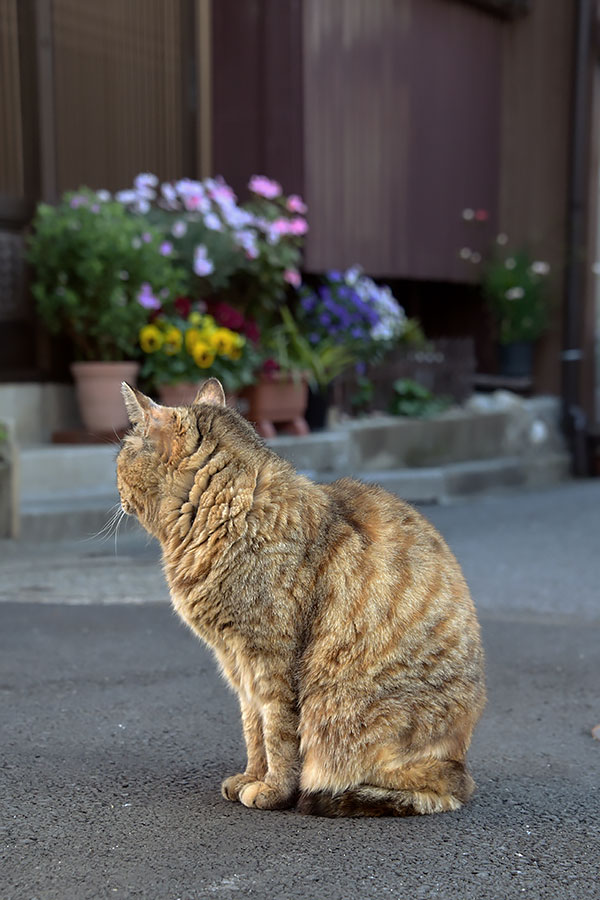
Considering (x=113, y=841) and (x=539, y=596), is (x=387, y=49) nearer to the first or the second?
(x=539, y=596)

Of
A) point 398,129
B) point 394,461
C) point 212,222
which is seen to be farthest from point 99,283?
point 398,129

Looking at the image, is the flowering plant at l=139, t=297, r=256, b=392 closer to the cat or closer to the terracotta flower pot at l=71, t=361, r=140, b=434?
the terracotta flower pot at l=71, t=361, r=140, b=434

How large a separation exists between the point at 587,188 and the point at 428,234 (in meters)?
1.93

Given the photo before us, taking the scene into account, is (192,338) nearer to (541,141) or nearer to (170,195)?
(170,195)

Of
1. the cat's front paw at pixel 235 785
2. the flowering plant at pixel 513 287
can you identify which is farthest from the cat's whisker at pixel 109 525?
the flowering plant at pixel 513 287

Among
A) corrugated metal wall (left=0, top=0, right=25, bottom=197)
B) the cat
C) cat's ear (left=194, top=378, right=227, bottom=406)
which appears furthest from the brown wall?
the cat

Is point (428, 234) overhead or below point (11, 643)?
overhead

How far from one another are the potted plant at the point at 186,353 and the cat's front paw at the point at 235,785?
4.57m

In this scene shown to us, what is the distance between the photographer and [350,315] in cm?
891

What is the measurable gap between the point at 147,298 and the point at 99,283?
34 centimetres

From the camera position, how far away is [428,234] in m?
10.1

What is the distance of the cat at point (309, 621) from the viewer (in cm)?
260

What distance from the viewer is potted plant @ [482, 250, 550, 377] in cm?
1059

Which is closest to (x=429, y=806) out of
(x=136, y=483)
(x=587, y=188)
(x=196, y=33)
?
(x=136, y=483)
